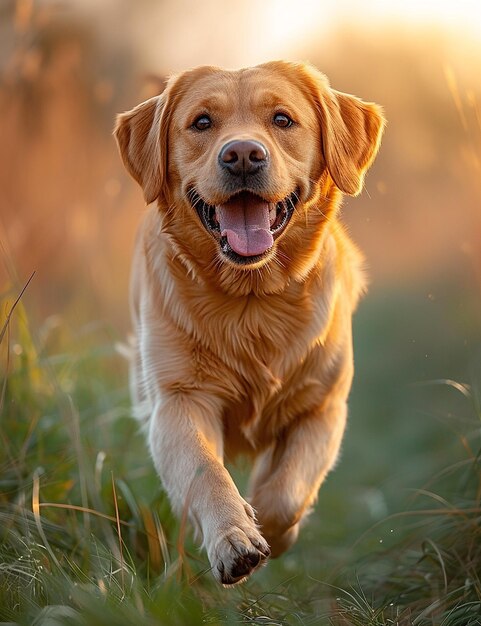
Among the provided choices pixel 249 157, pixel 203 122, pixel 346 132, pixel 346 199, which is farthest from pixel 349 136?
pixel 346 199

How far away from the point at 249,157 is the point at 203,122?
15.6 inches

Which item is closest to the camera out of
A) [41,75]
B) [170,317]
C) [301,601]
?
[301,601]

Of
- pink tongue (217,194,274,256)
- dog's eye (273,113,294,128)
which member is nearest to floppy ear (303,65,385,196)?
dog's eye (273,113,294,128)

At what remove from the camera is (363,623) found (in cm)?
275

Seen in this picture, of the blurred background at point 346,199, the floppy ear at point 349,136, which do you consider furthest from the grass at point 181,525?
the floppy ear at point 349,136

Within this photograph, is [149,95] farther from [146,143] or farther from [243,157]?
[243,157]

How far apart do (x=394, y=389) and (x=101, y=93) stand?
2609 millimetres

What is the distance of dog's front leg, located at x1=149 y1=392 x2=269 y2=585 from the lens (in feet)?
9.36

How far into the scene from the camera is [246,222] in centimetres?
338

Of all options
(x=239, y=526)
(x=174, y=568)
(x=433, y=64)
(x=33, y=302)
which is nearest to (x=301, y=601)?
(x=239, y=526)

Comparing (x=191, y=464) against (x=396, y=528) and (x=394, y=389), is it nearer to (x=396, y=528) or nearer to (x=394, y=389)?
(x=396, y=528)

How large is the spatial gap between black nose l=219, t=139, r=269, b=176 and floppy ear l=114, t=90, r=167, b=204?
49 cm

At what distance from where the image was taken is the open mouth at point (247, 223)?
10.9ft

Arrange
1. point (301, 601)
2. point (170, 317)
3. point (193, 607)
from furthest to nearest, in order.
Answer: point (170, 317), point (301, 601), point (193, 607)
